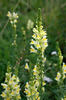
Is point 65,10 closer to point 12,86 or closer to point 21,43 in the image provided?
point 21,43

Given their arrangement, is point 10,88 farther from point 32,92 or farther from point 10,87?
point 32,92

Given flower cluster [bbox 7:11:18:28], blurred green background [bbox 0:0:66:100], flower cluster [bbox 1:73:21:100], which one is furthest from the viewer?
blurred green background [bbox 0:0:66:100]

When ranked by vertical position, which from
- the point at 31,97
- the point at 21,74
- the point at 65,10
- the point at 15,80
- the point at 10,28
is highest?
the point at 65,10

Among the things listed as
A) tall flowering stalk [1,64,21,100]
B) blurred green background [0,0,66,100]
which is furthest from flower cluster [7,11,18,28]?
tall flowering stalk [1,64,21,100]

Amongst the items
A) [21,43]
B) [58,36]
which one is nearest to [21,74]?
[21,43]

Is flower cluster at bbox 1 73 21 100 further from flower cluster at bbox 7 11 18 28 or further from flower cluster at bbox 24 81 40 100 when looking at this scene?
flower cluster at bbox 7 11 18 28

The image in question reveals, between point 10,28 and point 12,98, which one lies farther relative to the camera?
point 10,28

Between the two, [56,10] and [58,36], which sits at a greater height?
[56,10]

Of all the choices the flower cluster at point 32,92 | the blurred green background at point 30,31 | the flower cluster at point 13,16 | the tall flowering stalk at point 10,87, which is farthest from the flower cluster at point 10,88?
the flower cluster at point 13,16

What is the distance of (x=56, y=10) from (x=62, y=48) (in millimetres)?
1358

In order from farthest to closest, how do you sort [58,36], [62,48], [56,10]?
[56,10], [58,36], [62,48]

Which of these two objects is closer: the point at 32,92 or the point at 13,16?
the point at 32,92

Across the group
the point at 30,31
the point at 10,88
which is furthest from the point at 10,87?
the point at 30,31

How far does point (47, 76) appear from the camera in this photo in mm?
3523
